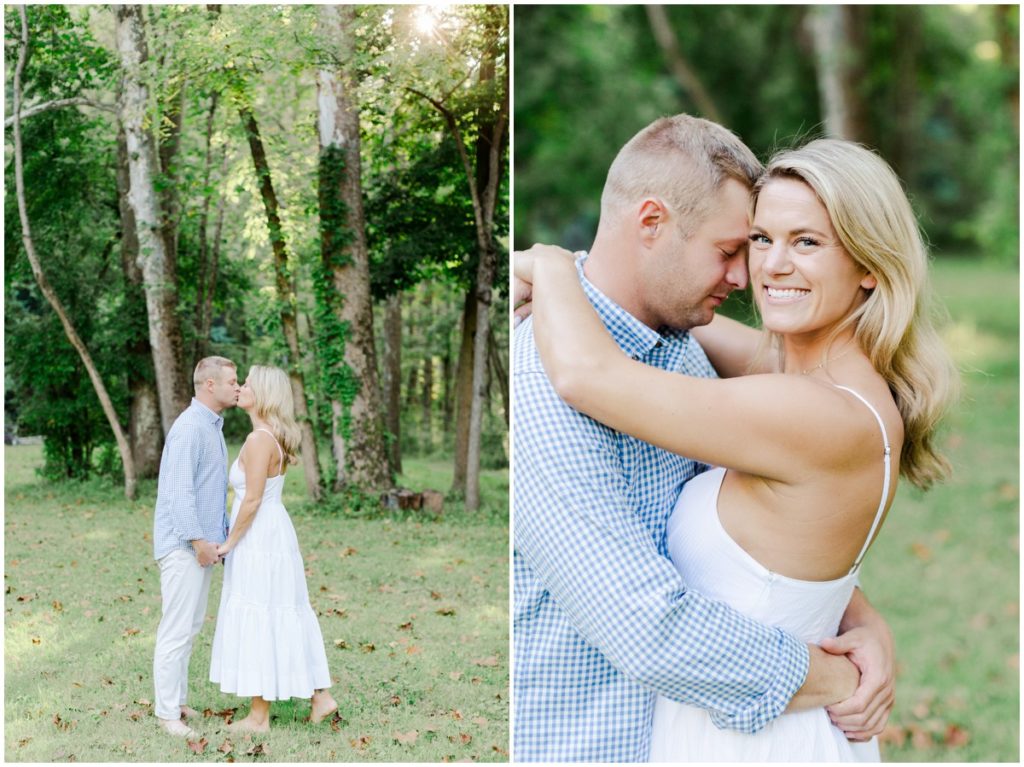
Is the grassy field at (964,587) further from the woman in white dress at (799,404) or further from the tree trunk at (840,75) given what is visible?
the tree trunk at (840,75)

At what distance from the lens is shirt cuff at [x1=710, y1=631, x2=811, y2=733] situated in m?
1.81

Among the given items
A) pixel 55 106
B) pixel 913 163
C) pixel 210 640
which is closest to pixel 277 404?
pixel 210 640

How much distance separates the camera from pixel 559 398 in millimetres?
1819

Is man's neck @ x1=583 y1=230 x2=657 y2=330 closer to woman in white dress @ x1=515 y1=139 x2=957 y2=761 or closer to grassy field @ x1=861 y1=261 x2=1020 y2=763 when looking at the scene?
woman in white dress @ x1=515 y1=139 x2=957 y2=761

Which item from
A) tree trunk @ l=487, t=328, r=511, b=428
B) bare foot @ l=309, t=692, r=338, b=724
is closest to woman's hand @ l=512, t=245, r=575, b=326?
tree trunk @ l=487, t=328, r=511, b=428

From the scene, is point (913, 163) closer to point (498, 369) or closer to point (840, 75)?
point (840, 75)

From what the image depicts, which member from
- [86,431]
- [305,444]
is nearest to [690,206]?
[305,444]

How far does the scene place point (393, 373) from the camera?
9.49ft

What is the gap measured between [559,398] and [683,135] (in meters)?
0.57

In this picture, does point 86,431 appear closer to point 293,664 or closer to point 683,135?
point 293,664

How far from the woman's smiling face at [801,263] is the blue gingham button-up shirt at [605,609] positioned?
0.83 feet

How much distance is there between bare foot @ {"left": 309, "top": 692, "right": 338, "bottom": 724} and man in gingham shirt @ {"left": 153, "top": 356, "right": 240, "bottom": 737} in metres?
0.31

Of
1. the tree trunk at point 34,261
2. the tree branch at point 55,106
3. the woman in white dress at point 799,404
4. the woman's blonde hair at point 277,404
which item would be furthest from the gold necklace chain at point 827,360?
the tree branch at point 55,106

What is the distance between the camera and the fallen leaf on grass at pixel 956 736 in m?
3.89
